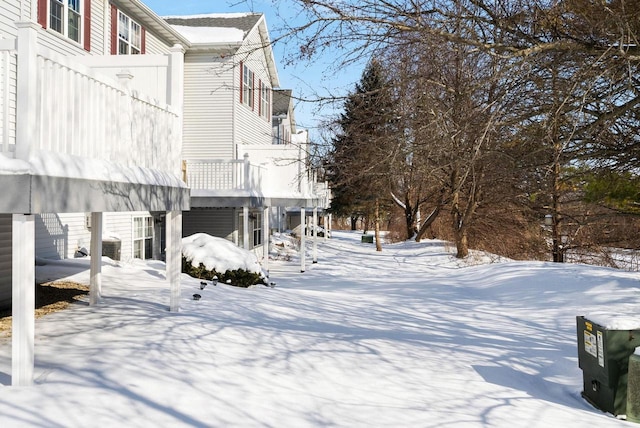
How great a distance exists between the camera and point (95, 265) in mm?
8227

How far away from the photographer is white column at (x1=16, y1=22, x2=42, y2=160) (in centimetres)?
451

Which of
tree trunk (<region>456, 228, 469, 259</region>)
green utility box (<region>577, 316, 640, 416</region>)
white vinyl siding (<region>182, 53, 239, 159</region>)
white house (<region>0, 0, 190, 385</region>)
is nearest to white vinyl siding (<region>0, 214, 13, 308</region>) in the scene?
white house (<region>0, 0, 190, 385</region>)

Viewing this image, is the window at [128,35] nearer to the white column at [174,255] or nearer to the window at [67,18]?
the window at [67,18]

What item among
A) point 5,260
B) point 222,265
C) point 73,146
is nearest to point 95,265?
point 5,260

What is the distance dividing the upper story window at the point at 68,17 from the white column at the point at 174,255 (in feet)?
20.4

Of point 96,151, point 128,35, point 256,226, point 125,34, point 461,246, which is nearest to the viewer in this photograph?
point 96,151

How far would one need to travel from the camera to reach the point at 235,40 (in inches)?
779

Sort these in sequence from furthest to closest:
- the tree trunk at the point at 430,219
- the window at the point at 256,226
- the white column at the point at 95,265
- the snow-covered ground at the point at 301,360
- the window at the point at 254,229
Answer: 1. the tree trunk at the point at 430,219
2. the window at the point at 256,226
3. the window at the point at 254,229
4. the white column at the point at 95,265
5. the snow-covered ground at the point at 301,360

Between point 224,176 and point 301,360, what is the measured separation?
10.4 metres

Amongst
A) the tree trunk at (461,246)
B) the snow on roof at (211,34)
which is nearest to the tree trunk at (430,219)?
the tree trunk at (461,246)

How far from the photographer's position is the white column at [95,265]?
26.8ft

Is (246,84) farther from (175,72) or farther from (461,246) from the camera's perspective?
(175,72)

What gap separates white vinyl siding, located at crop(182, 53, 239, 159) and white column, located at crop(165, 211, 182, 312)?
12.4 m

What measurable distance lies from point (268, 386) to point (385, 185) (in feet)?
84.8
